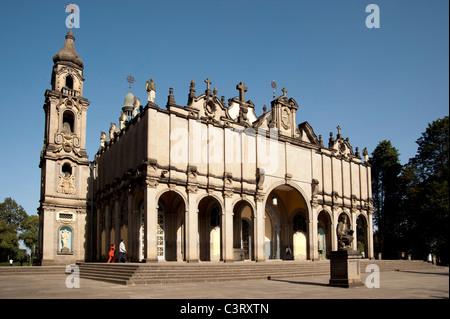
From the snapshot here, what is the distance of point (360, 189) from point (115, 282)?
30365mm

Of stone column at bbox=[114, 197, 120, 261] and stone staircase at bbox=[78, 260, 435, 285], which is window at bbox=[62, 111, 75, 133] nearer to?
stone column at bbox=[114, 197, 120, 261]

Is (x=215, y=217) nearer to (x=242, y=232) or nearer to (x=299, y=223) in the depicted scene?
(x=242, y=232)

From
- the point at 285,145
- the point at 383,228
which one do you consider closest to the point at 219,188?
the point at 285,145

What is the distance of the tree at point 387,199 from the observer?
165 ft

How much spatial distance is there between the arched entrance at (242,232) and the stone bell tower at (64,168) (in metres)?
15.2

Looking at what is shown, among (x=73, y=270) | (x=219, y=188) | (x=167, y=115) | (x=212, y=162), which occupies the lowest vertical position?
(x=73, y=270)

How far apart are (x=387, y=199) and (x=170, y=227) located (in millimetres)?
31405

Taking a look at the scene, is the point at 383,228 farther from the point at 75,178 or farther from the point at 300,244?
the point at 75,178

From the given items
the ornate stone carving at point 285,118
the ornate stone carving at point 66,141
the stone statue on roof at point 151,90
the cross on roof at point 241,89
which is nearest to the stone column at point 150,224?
the stone statue on roof at point 151,90

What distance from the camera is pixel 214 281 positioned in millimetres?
21938

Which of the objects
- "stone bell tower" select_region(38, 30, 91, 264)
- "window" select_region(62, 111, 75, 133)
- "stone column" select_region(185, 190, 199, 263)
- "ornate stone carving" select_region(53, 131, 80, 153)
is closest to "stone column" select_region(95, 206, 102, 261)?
"stone bell tower" select_region(38, 30, 91, 264)

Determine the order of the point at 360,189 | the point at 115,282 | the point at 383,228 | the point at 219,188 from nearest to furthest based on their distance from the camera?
the point at 115,282 < the point at 219,188 < the point at 360,189 < the point at 383,228
